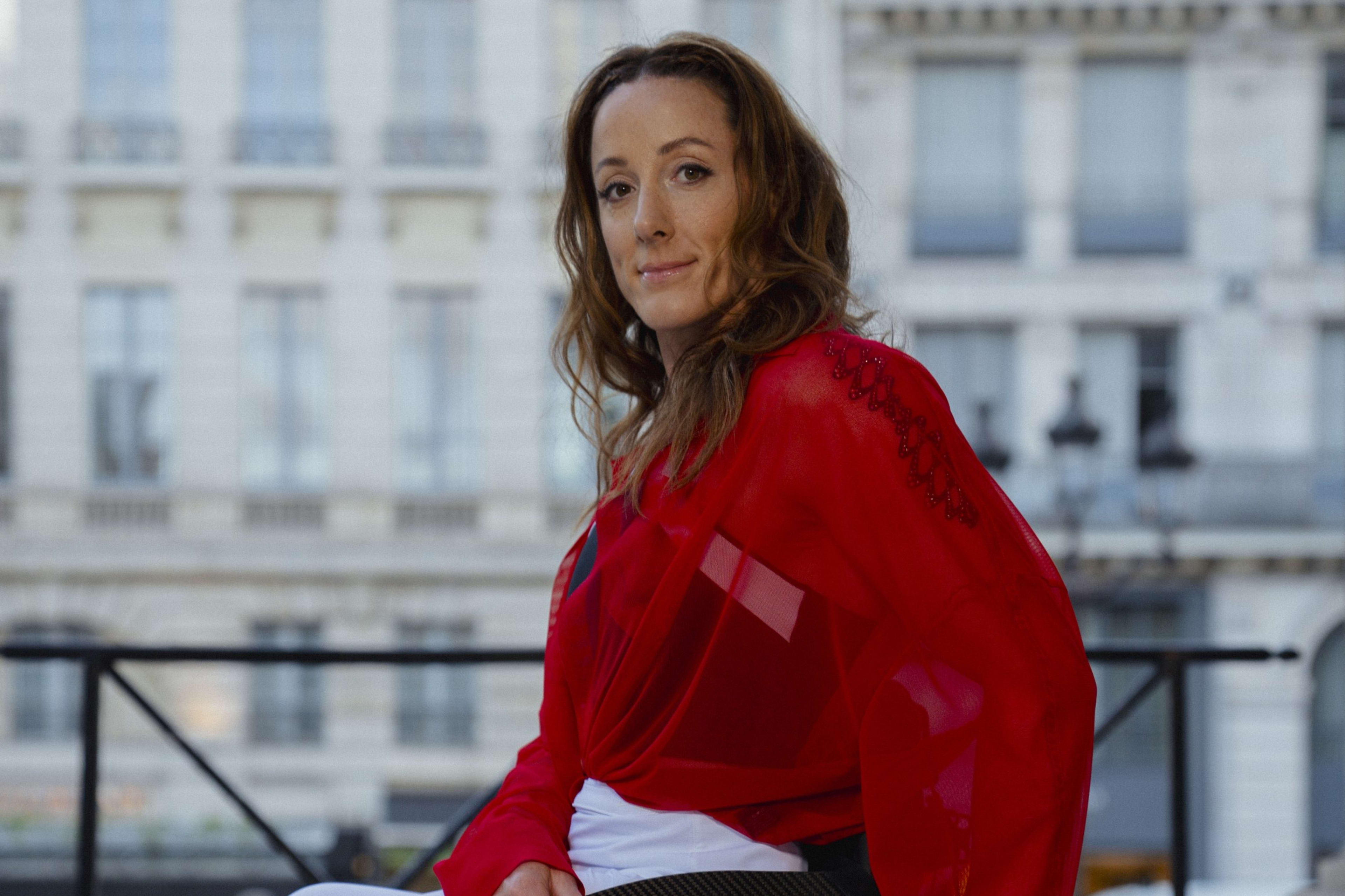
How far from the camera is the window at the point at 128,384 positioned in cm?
1288

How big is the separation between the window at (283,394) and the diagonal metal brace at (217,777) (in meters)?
10.7

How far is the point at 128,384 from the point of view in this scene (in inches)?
508

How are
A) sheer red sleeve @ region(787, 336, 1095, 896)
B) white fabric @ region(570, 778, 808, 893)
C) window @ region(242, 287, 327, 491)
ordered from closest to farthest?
sheer red sleeve @ region(787, 336, 1095, 896) < white fabric @ region(570, 778, 808, 893) < window @ region(242, 287, 327, 491)

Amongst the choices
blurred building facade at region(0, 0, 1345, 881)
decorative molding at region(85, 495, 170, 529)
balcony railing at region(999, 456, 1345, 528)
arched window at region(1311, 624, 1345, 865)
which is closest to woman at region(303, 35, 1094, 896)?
blurred building facade at region(0, 0, 1345, 881)

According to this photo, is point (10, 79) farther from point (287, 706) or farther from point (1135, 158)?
point (1135, 158)

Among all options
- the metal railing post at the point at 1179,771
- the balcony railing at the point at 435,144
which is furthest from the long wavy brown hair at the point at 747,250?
the balcony railing at the point at 435,144

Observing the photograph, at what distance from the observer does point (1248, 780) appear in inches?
489

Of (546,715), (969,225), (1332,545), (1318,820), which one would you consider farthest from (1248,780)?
(546,715)

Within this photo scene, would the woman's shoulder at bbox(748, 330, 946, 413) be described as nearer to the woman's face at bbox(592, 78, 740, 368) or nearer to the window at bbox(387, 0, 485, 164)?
the woman's face at bbox(592, 78, 740, 368)

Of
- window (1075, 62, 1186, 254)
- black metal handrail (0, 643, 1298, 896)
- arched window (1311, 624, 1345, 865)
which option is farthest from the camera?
window (1075, 62, 1186, 254)

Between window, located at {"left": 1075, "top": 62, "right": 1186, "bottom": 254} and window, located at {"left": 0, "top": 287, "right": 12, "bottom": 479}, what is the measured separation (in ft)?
37.4

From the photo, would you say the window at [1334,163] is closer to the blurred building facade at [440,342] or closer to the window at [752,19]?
the blurred building facade at [440,342]

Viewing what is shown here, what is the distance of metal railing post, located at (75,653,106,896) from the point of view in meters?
2.29

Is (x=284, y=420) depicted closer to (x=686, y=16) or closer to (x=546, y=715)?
(x=686, y=16)
